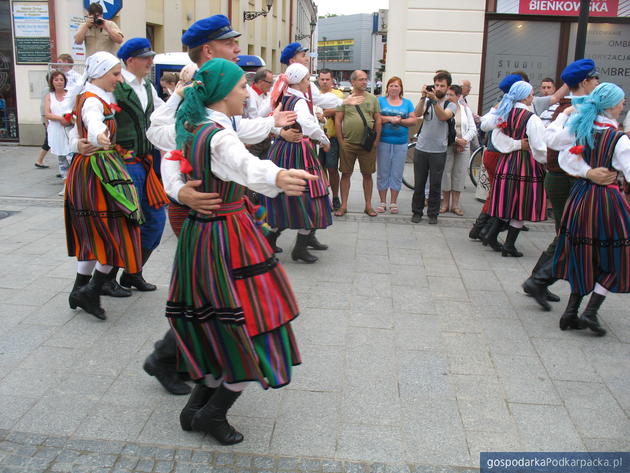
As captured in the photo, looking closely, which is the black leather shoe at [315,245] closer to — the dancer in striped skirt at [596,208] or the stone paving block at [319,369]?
the stone paving block at [319,369]

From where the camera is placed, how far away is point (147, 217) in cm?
522

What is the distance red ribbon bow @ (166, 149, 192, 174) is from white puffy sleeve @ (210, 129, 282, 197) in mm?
120

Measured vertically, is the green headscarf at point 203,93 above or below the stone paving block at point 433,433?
above

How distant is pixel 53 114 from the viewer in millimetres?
9789

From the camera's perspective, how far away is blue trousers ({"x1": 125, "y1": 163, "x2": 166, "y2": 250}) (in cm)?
503

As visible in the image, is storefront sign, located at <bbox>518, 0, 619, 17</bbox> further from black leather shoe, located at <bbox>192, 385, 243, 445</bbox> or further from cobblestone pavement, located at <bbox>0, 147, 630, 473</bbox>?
black leather shoe, located at <bbox>192, 385, 243, 445</bbox>

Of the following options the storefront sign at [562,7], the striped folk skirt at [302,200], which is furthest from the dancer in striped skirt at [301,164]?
the storefront sign at [562,7]

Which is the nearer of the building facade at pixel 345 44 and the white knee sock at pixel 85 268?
the white knee sock at pixel 85 268

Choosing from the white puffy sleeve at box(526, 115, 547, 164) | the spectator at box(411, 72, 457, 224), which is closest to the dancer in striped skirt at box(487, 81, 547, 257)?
the white puffy sleeve at box(526, 115, 547, 164)

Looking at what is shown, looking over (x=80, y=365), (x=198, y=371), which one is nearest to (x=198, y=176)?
(x=198, y=371)

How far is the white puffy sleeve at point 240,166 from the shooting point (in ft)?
9.04

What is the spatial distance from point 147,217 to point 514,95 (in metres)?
3.59

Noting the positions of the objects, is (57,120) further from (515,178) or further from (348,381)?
(348,381)

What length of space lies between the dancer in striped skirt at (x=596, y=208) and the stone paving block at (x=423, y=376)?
121cm
